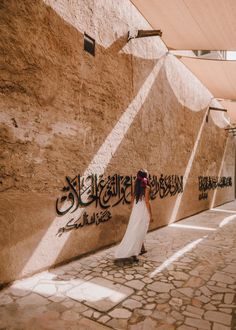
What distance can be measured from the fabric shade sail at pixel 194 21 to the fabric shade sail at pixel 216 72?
896 millimetres

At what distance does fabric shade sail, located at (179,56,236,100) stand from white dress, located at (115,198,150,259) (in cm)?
520

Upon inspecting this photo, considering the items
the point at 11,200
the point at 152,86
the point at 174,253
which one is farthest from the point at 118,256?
the point at 152,86

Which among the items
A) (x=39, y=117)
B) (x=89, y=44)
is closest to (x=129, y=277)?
(x=39, y=117)

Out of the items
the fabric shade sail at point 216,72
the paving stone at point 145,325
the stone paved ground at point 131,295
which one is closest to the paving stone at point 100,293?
the stone paved ground at point 131,295

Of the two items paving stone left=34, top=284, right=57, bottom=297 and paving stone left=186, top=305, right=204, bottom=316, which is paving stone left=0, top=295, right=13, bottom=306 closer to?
paving stone left=34, top=284, right=57, bottom=297

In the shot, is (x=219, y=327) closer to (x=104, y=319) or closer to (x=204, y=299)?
(x=204, y=299)

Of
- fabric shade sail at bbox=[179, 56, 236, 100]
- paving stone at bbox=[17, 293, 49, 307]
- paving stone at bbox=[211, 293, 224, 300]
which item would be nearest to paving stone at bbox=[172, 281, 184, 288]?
paving stone at bbox=[211, 293, 224, 300]

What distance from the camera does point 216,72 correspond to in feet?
28.3

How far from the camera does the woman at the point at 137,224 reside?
468cm

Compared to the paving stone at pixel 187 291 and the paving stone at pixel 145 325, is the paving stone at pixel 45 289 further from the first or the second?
the paving stone at pixel 187 291

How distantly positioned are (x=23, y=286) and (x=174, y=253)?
9.43 ft

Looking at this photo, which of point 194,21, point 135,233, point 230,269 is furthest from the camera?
point 194,21

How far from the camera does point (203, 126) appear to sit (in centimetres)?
1148

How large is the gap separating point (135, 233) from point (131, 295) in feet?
4.44
